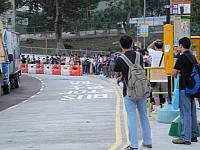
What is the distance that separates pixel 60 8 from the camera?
67250mm

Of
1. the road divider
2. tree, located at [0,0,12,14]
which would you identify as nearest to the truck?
the road divider

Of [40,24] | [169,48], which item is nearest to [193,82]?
[169,48]

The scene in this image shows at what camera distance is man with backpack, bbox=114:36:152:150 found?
8156 millimetres

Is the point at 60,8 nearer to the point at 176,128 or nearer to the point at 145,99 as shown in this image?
the point at 176,128

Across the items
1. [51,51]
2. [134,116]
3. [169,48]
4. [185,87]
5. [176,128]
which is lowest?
[176,128]

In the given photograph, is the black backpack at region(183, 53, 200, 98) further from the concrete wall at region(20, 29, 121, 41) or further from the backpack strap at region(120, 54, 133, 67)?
the concrete wall at region(20, 29, 121, 41)

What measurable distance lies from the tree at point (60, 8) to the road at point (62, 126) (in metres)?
48.2

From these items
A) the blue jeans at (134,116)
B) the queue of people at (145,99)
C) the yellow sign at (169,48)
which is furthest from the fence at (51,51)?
the blue jeans at (134,116)

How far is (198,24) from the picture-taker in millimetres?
57875

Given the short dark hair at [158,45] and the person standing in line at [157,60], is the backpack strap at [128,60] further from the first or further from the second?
the short dark hair at [158,45]

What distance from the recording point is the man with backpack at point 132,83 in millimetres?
8156

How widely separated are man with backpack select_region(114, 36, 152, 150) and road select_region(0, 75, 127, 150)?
864 millimetres

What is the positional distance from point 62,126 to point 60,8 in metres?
56.4

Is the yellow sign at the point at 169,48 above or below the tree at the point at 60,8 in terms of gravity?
below
